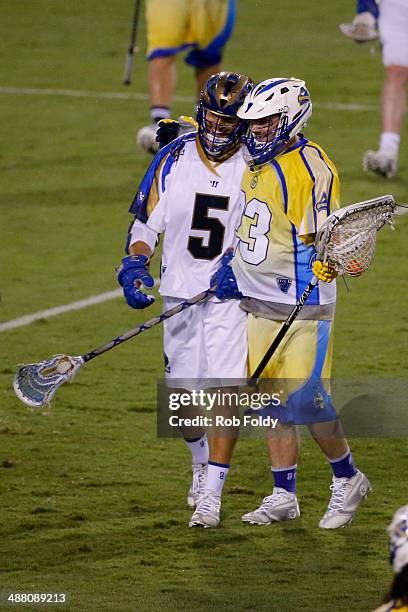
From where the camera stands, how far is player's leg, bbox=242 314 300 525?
7043 millimetres

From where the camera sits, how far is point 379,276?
11227 mm

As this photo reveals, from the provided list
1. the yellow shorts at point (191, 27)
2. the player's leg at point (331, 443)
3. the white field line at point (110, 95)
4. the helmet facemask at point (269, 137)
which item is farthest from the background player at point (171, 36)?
the player's leg at point (331, 443)

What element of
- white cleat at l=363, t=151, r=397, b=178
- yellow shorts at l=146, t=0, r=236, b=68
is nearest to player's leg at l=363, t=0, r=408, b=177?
white cleat at l=363, t=151, r=397, b=178

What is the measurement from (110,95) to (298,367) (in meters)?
9.97

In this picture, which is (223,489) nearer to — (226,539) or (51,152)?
(226,539)

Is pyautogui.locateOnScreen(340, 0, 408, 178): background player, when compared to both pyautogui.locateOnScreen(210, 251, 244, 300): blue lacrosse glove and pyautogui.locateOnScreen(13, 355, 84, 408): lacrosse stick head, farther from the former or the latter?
pyautogui.locateOnScreen(13, 355, 84, 408): lacrosse stick head

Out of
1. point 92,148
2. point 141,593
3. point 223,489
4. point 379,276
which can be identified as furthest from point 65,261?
point 141,593

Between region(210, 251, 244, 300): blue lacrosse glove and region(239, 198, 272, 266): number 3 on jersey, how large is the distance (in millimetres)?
130

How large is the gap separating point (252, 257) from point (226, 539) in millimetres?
1239

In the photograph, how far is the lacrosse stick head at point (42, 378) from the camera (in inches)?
285

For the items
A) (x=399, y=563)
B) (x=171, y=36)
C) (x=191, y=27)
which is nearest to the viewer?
(x=399, y=563)

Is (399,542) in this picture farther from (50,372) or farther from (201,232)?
(50,372)

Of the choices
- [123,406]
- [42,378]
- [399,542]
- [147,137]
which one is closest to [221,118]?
[42,378]

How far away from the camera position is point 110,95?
54.1ft
